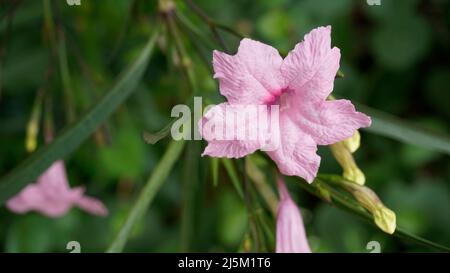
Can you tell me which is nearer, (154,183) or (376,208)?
(376,208)

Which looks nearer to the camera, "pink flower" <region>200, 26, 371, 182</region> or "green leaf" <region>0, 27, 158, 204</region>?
"pink flower" <region>200, 26, 371, 182</region>

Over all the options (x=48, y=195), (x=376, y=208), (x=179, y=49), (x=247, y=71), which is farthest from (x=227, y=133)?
(x=48, y=195)

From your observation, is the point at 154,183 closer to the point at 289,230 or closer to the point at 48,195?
the point at 289,230

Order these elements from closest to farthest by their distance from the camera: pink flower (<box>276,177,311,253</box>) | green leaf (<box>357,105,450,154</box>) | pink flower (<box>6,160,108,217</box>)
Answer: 1. pink flower (<box>276,177,311,253</box>)
2. green leaf (<box>357,105,450,154</box>)
3. pink flower (<box>6,160,108,217</box>)

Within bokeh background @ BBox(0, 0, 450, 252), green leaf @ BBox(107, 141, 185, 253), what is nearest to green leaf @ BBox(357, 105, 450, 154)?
green leaf @ BBox(107, 141, 185, 253)

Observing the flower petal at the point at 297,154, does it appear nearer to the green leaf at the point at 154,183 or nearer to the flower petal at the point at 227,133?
the flower petal at the point at 227,133

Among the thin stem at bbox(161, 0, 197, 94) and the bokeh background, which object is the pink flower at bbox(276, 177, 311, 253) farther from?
the bokeh background

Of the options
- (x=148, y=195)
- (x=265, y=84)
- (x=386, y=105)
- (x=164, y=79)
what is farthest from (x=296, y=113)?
(x=386, y=105)
